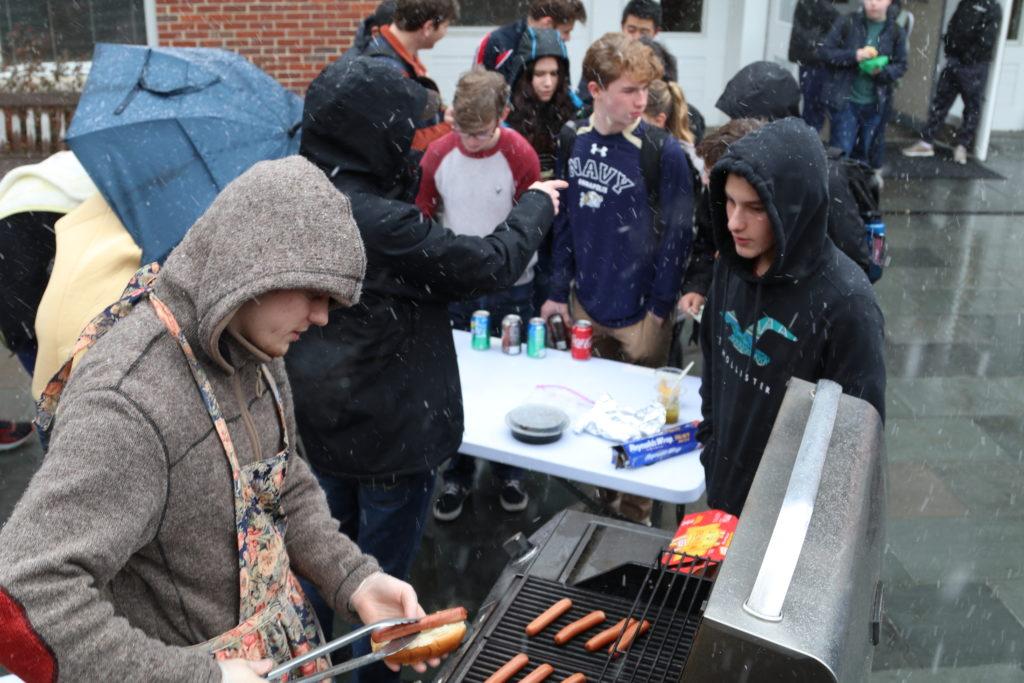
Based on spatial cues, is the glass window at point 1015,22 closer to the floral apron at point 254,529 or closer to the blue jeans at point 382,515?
the blue jeans at point 382,515

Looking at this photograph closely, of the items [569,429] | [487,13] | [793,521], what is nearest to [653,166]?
[569,429]

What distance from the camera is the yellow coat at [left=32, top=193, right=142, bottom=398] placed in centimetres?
322

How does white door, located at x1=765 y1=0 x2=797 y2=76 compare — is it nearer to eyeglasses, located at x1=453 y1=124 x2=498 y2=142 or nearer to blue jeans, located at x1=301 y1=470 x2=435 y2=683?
eyeglasses, located at x1=453 y1=124 x2=498 y2=142

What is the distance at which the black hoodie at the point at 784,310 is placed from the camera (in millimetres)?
2965

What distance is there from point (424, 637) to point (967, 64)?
37.7 ft

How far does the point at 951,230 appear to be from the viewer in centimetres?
984

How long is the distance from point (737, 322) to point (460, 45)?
9348 millimetres

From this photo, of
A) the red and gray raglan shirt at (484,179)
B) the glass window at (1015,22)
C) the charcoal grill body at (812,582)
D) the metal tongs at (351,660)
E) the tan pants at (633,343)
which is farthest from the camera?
the glass window at (1015,22)

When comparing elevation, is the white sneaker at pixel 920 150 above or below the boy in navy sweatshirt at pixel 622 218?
below

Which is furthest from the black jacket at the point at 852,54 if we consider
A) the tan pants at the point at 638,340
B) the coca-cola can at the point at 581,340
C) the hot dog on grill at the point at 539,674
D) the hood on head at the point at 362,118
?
the hot dog on grill at the point at 539,674

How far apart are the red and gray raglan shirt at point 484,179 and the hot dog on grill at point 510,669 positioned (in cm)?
322

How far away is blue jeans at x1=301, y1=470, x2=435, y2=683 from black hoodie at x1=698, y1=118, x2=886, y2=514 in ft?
3.48

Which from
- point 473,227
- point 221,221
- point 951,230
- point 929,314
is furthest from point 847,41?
point 221,221

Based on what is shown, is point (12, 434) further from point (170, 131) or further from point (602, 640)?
point (602, 640)
